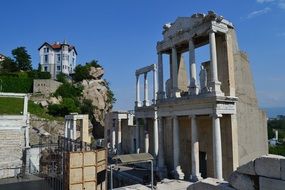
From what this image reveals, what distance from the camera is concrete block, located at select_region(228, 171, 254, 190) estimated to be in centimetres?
607

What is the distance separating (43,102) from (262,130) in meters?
36.9

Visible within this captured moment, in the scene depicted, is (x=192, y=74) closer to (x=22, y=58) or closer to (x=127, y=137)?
(x=127, y=137)

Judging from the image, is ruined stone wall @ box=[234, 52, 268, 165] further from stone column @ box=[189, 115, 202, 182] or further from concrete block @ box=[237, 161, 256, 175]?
concrete block @ box=[237, 161, 256, 175]

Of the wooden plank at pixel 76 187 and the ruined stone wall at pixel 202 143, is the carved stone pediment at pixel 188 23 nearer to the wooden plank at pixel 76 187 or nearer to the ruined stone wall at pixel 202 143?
the ruined stone wall at pixel 202 143

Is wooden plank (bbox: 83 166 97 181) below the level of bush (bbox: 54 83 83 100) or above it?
below

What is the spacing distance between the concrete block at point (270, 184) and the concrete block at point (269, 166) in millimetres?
78

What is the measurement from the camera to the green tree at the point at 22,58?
5600 cm

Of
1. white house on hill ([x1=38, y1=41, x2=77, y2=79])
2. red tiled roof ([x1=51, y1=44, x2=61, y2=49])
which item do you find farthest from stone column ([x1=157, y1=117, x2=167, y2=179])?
red tiled roof ([x1=51, y1=44, x2=61, y2=49])

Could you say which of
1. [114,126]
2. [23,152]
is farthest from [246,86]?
[23,152]

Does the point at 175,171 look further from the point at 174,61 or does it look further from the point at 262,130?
the point at 174,61

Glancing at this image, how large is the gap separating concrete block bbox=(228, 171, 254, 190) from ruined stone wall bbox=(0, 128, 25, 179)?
75.1 feet

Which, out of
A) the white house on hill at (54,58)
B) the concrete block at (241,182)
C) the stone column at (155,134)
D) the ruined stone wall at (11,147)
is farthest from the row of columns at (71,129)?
the white house on hill at (54,58)

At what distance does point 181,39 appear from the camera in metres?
18.9

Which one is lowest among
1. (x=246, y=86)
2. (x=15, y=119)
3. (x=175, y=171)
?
(x=175, y=171)
